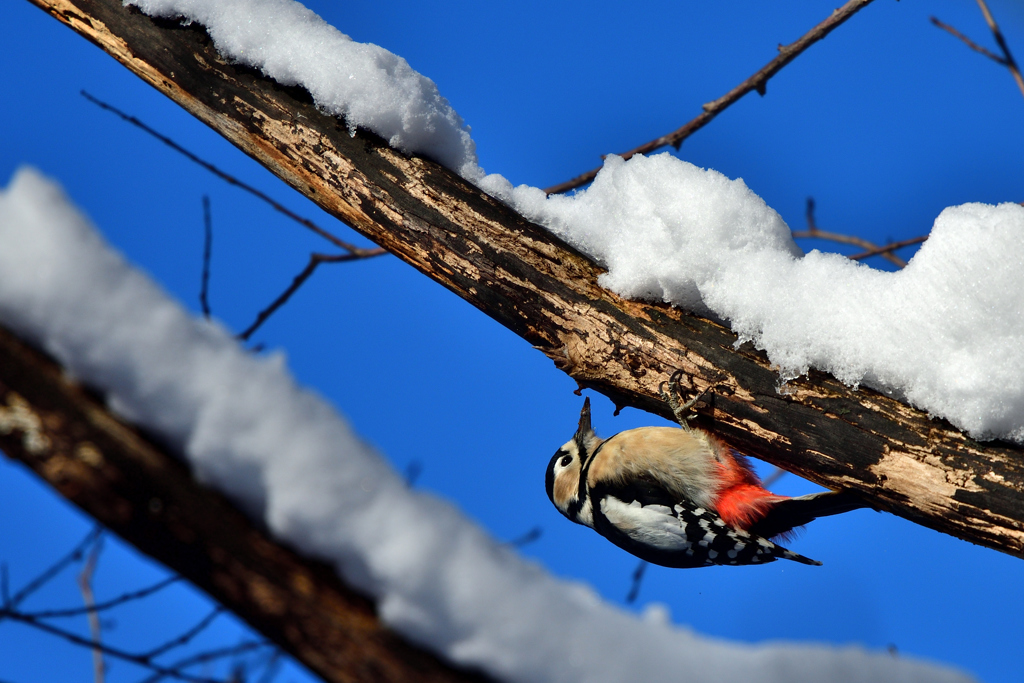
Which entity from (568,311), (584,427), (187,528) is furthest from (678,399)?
(187,528)

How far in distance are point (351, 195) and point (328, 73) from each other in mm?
276

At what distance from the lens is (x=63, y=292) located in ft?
2.02

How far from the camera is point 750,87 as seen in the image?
1.72 m

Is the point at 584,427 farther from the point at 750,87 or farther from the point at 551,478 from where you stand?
the point at 750,87

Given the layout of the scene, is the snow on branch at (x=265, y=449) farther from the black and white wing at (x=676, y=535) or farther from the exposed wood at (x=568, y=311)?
the black and white wing at (x=676, y=535)

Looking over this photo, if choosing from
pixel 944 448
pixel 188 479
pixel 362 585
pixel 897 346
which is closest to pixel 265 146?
pixel 188 479

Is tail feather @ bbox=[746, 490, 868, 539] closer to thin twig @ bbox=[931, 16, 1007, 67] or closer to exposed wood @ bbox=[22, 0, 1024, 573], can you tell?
exposed wood @ bbox=[22, 0, 1024, 573]

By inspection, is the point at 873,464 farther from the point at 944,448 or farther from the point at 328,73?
the point at 328,73

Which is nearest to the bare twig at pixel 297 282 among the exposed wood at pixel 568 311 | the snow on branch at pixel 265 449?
the exposed wood at pixel 568 311

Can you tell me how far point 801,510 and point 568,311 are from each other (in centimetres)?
83

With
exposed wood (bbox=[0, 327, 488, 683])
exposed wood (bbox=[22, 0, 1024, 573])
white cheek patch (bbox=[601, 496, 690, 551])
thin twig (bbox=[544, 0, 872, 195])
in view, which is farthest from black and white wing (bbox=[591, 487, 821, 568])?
exposed wood (bbox=[0, 327, 488, 683])

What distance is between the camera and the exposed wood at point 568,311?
1111 mm

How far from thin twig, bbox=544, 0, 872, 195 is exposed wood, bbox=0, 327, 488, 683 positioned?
132 cm

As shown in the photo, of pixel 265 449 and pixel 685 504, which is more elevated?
pixel 685 504
